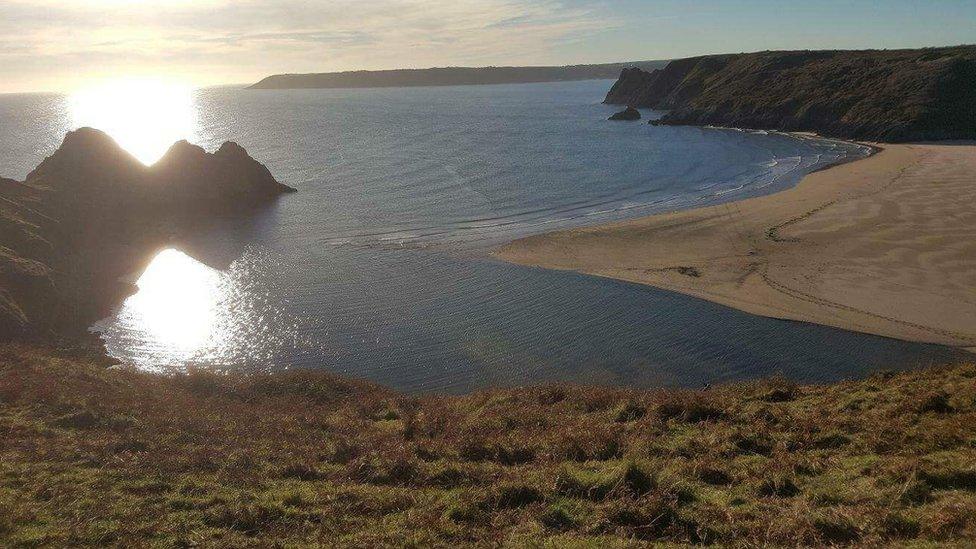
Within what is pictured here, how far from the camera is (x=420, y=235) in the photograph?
141 feet

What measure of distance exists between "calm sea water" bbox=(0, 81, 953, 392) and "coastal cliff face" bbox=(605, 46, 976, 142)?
16.8 meters

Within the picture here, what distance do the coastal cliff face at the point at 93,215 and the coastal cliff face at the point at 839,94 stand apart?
2879 inches

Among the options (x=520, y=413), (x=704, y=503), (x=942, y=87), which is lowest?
(x=520, y=413)

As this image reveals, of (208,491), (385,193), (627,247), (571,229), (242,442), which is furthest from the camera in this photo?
(385,193)

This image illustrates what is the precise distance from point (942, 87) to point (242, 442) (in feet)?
331

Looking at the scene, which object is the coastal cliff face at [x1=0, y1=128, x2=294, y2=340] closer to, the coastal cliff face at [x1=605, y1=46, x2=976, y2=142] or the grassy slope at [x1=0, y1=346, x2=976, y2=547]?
the grassy slope at [x1=0, y1=346, x2=976, y2=547]

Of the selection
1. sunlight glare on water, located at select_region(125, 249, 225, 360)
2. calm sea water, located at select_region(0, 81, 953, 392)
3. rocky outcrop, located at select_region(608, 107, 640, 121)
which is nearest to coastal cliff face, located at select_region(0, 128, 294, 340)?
sunlight glare on water, located at select_region(125, 249, 225, 360)

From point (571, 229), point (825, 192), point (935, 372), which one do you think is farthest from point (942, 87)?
point (935, 372)

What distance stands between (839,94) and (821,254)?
77.0m

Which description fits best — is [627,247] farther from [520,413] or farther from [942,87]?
[942,87]

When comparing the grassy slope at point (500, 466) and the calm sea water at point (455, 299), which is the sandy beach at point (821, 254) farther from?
the grassy slope at point (500, 466)

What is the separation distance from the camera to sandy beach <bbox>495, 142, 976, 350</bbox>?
27.2 m

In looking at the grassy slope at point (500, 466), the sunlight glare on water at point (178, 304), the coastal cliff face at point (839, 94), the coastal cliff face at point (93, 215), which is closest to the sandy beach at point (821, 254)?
the grassy slope at point (500, 466)

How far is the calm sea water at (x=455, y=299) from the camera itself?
2369cm
